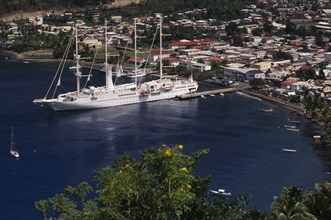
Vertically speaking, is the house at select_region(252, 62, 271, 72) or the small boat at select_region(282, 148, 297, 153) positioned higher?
the house at select_region(252, 62, 271, 72)

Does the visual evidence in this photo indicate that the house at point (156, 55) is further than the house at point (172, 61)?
Yes

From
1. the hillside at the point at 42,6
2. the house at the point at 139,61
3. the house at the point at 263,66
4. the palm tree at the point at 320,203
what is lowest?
the house at the point at 139,61

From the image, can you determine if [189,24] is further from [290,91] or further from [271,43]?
[290,91]

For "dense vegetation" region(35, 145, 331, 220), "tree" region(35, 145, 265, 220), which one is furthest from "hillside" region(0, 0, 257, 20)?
"tree" region(35, 145, 265, 220)

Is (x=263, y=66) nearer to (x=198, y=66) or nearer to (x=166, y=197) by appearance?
(x=198, y=66)

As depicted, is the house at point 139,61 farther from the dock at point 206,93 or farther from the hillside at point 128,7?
the hillside at point 128,7

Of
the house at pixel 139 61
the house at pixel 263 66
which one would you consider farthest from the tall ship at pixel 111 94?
the house at pixel 139 61

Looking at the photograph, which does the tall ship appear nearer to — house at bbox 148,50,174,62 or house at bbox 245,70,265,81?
house at bbox 245,70,265,81
